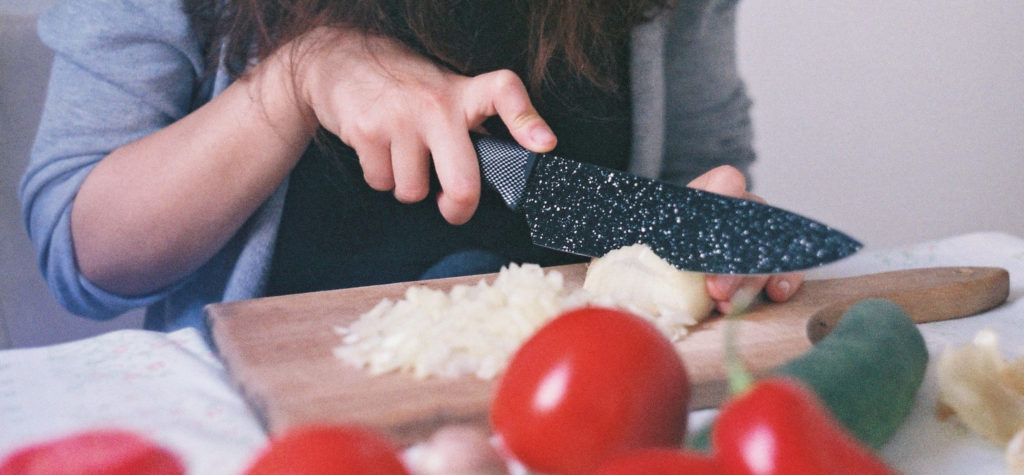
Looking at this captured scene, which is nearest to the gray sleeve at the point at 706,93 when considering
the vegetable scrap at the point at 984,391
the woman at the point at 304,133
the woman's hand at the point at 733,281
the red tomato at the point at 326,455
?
the woman at the point at 304,133

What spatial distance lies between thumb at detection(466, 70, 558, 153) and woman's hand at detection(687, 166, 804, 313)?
0.70ft

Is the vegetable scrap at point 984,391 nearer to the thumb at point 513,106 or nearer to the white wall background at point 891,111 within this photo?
the thumb at point 513,106

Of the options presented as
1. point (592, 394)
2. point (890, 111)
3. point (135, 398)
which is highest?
point (592, 394)

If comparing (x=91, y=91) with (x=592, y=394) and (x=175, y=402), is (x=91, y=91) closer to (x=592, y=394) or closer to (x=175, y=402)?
(x=175, y=402)

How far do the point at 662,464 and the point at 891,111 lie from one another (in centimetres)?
235

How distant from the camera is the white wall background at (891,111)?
223 centimetres

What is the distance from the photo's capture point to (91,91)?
3.29ft

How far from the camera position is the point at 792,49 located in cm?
222

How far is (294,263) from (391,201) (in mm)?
163

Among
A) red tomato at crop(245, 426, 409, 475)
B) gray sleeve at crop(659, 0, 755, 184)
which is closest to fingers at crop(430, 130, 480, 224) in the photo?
red tomato at crop(245, 426, 409, 475)

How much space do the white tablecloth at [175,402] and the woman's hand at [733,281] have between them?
0.14m

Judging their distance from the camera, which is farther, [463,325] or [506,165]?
[506,165]

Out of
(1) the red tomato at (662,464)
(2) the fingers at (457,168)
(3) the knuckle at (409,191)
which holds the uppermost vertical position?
(1) the red tomato at (662,464)

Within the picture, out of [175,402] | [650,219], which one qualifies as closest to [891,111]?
[650,219]
